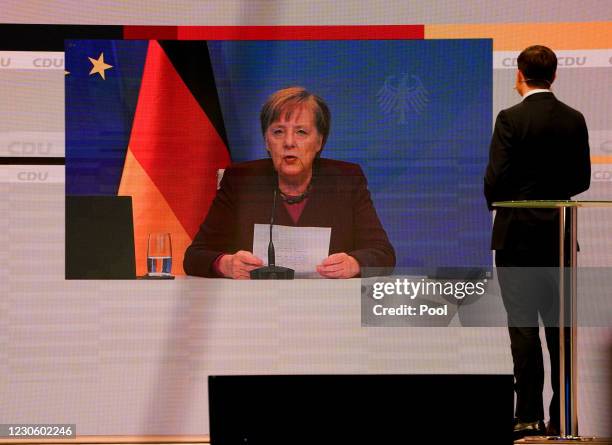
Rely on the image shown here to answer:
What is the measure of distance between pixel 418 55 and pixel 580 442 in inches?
71.5

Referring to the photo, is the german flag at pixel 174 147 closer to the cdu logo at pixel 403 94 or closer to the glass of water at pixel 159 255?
the glass of water at pixel 159 255

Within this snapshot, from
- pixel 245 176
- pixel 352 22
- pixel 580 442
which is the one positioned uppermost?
pixel 352 22

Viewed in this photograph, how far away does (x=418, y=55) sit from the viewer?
3951mm

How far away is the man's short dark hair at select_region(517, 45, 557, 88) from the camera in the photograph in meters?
3.83

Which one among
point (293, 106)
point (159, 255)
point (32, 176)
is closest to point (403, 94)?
point (293, 106)

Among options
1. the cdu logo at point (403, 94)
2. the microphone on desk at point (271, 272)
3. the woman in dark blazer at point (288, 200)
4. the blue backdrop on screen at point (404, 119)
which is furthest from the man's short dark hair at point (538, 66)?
the microphone on desk at point (271, 272)

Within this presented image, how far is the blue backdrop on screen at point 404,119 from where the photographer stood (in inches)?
155

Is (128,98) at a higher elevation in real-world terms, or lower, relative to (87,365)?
higher

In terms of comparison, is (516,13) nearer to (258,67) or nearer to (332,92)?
(332,92)

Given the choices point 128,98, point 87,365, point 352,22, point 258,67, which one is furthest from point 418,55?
point 87,365

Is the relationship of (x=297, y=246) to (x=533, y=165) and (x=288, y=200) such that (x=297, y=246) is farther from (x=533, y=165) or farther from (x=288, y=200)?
(x=533, y=165)

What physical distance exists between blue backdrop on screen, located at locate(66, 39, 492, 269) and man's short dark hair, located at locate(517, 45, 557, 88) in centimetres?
17

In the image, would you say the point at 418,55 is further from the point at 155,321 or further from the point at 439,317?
the point at 155,321

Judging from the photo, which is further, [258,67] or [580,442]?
[258,67]
